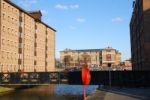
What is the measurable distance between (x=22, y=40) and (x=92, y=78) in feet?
102

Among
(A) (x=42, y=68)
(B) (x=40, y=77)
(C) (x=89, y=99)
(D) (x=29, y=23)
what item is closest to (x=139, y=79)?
(B) (x=40, y=77)

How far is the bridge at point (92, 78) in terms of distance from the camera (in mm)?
51994

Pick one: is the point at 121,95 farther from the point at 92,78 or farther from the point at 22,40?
the point at 22,40

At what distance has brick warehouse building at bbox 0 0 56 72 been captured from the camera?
67.9 meters

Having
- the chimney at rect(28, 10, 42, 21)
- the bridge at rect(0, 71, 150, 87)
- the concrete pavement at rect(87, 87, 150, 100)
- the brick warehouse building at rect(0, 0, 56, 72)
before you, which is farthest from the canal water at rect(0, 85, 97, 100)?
the chimney at rect(28, 10, 42, 21)

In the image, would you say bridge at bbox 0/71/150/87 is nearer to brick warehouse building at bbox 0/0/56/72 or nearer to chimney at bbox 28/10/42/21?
brick warehouse building at bbox 0/0/56/72

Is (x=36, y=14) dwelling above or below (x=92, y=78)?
above

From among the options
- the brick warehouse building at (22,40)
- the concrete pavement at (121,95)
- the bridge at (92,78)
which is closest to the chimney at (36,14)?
the brick warehouse building at (22,40)

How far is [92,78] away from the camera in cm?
5294

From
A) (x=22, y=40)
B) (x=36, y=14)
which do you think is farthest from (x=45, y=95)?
(x=36, y=14)

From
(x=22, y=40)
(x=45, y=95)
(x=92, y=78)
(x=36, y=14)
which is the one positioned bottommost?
(x=45, y=95)

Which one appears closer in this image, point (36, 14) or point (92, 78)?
point (92, 78)

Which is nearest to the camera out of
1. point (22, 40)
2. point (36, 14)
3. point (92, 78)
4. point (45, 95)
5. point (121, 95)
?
point (121, 95)

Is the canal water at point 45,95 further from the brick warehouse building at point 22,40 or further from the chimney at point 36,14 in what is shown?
the chimney at point 36,14
